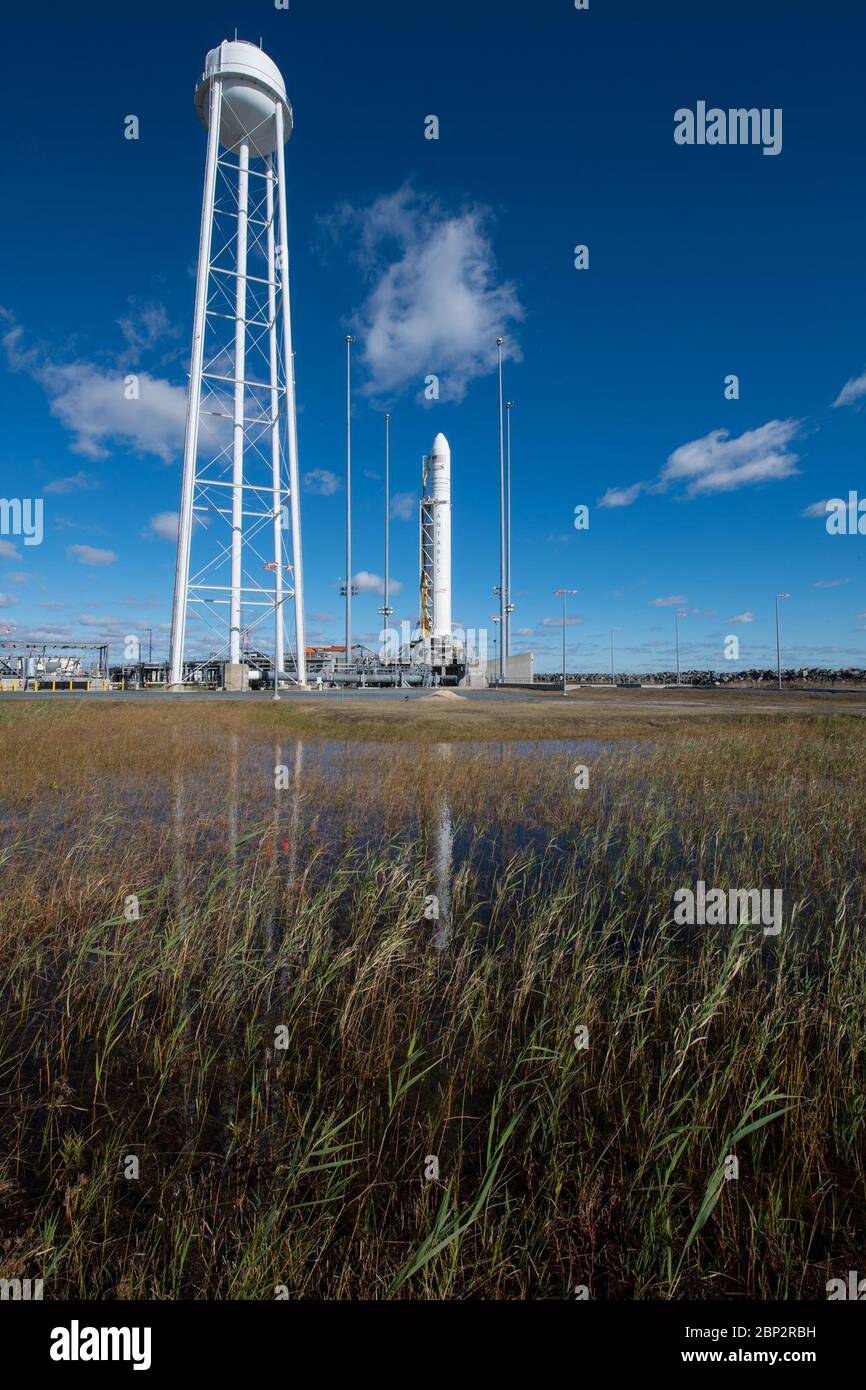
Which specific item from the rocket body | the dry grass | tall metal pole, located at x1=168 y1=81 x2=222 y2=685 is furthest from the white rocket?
the dry grass

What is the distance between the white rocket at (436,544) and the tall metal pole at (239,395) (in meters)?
24.5

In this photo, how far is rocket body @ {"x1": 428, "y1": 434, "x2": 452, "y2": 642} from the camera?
59.5 metres

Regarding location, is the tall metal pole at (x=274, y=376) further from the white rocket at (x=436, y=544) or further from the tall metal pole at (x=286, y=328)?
the white rocket at (x=436, y=544)

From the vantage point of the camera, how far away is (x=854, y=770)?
41.5ft

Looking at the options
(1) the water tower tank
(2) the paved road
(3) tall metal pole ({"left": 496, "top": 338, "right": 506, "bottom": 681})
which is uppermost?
(1) the water tower tank

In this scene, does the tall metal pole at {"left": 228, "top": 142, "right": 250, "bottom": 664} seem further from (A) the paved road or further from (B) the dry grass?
(B) the dry grass

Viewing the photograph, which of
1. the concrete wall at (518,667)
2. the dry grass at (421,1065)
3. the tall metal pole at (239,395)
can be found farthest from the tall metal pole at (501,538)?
the dry grass at (421,1065)

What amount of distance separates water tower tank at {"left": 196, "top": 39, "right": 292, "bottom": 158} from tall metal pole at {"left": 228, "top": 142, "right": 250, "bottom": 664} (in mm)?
1563

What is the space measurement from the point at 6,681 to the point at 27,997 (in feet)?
201

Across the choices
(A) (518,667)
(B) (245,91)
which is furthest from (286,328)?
(A) (518,667)

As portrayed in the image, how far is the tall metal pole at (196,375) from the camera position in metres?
36.1

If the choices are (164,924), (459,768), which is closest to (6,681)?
(459,768)

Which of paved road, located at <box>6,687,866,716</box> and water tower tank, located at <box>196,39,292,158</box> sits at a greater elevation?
water tower tank, located at <box>196,39,292,158</box>
